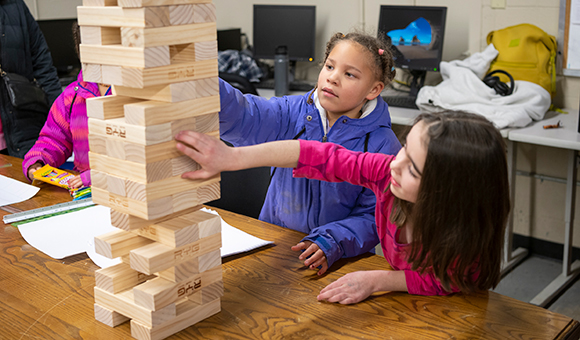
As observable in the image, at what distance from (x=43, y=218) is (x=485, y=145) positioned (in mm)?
1190

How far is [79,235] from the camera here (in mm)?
1354

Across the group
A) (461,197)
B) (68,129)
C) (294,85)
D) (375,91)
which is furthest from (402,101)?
(461,197)

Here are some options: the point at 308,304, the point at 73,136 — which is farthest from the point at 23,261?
the point at 73,136

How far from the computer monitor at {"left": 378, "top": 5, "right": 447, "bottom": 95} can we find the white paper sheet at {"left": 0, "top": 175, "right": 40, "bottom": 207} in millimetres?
2385

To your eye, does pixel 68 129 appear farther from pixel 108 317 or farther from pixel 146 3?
pixel 146 3

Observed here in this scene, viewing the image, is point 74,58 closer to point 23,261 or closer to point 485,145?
point 23,261

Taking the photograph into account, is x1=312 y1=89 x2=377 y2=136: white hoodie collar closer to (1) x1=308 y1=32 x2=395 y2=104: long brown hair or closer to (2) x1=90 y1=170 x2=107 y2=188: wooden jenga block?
(1) x1=308 y1=32 x2=395 y2=104: long brown hair

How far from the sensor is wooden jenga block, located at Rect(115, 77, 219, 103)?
2.85ft

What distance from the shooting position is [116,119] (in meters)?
0.91

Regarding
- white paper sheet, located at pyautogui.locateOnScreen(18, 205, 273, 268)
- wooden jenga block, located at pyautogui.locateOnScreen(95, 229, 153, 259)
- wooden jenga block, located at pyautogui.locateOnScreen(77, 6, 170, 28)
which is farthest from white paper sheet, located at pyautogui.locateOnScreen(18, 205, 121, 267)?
wooden jenga block, located at pyautogui.locateOnScreen(77, 6, 170, 28)

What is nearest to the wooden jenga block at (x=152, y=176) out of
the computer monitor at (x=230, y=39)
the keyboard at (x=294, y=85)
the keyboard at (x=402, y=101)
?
the keyboard at (x=402, y=101)

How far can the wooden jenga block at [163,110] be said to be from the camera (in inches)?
33.1

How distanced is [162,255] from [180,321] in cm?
14

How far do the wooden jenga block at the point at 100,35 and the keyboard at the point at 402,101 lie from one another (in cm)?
263
